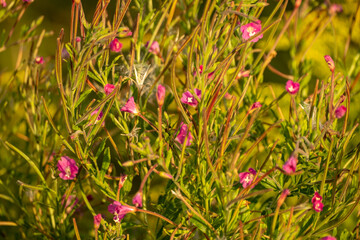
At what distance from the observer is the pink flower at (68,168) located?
2.35ft

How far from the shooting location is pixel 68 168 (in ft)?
2.36

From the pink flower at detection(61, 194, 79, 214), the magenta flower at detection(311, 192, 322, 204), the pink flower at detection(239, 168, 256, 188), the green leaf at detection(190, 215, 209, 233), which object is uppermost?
the magenta flower at detection(311, 192, 322, 204)

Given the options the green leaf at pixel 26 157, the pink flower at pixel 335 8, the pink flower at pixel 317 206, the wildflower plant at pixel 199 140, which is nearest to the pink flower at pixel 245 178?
the wildflower plant at pixel 199 140

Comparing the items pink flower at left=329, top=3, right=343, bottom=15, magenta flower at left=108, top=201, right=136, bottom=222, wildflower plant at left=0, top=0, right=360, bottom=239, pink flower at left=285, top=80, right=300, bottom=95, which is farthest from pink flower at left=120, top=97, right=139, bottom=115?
pink flower at left=329, top=3, right=343, bottom=15

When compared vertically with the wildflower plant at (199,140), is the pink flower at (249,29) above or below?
above

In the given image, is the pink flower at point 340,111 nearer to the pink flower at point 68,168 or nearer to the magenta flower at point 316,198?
the magenta flower at point 316,198

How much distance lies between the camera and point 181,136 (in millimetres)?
633

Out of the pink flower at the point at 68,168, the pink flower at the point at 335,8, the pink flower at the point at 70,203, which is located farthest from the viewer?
the pink flower at the point at 335,8

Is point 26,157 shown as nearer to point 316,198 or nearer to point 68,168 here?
point 68,168

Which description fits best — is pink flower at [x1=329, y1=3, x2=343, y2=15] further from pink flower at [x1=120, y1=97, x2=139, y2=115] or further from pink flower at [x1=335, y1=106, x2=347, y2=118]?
pink flower at [x1=120, y1=97, x2=139, y2=115]

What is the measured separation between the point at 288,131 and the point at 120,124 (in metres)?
0.28

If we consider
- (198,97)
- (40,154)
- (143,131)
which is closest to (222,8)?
(198,97)

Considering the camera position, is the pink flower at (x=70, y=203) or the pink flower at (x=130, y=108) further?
the pink flower at (x=70, y=203)

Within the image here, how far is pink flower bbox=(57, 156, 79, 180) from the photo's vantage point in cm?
72
